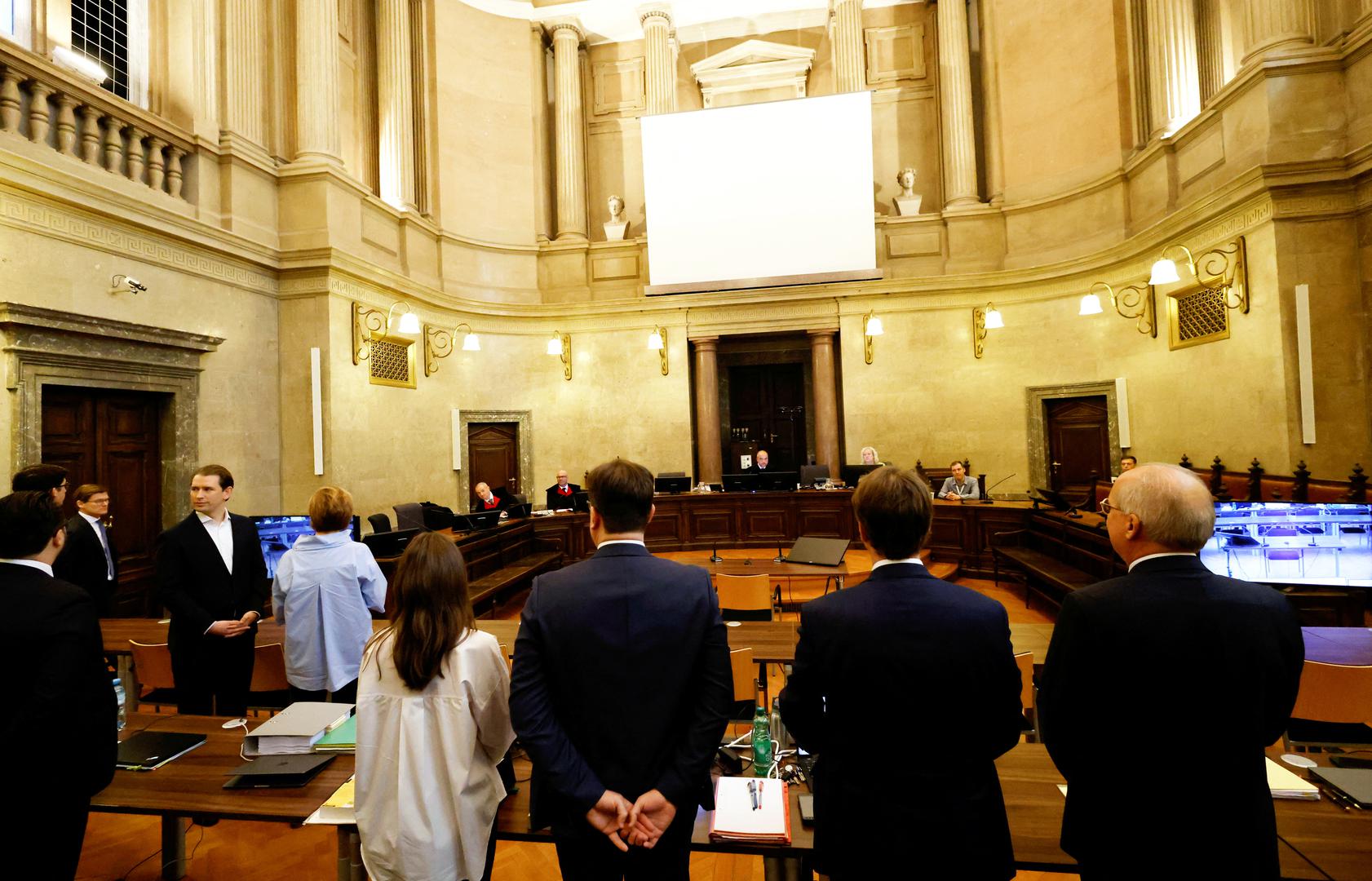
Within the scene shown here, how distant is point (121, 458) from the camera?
5457mm

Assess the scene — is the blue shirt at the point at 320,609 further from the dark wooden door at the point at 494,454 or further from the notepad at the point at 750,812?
the dark wooden door at the point at 494,454

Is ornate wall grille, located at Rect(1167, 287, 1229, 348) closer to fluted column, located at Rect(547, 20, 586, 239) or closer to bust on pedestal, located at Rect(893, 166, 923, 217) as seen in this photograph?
bust on pedestal, located at Rect(893, 166, 923, 217)

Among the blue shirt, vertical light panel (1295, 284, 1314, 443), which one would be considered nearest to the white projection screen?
vertical light panel (1295, 284, 1314, 443)

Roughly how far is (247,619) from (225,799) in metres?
1.30

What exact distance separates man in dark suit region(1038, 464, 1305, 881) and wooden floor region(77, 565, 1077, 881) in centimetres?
158

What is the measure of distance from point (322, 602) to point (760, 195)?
8.88 m

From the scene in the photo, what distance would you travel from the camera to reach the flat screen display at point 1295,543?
3.38 m

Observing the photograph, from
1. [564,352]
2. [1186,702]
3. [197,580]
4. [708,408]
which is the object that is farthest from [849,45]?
[1186,702]

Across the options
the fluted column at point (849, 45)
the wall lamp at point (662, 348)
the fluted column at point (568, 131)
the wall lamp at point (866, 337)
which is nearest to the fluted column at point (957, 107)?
the fluted column at point (849, 45)

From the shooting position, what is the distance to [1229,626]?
1.23m

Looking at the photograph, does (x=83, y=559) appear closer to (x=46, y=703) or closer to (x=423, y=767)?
(x=46, y=703)

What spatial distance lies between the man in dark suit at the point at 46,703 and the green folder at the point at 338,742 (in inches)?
20.2

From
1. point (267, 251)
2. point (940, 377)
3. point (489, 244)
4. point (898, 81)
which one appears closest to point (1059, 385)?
point (940, 377)

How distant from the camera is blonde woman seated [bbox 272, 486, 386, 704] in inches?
108
